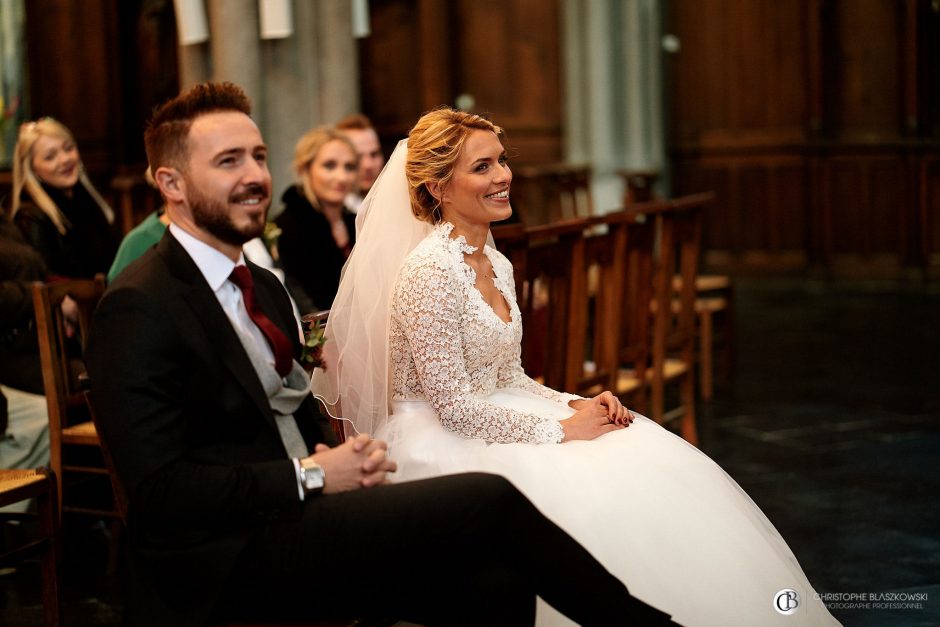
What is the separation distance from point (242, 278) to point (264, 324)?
0.33 feet

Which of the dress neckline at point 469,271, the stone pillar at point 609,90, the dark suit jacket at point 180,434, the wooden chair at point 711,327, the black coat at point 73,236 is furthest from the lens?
the stone pillar at point 609,90

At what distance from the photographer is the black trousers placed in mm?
2154

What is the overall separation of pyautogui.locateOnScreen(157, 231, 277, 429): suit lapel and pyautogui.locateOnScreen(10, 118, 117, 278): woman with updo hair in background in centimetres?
327

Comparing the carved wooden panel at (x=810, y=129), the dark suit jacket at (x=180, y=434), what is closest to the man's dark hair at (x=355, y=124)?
the dark suit jacket at (x=180, y=434)

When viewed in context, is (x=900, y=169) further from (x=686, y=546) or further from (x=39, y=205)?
(x=686, y=546)

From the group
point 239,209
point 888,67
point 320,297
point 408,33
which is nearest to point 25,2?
point 408,33

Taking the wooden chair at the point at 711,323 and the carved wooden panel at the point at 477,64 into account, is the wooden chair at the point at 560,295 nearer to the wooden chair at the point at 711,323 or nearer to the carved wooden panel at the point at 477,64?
the wooden chair at the point at 711,323

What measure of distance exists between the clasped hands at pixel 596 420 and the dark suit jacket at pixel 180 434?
0.94 m

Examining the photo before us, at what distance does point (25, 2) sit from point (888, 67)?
23.5 ft

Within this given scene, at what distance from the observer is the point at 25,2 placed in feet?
30.1

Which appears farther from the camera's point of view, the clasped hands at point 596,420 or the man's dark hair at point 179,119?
the clasped hands at point 596,420

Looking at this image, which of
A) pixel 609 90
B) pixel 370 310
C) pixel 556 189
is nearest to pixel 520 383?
pixel 370 310

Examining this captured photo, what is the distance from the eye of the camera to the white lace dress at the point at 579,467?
106 inches

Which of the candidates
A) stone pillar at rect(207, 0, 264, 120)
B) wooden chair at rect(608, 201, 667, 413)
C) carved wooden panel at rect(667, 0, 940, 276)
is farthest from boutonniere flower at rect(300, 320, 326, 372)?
carved wooden panel at rect(667, 0, 940, 276)
